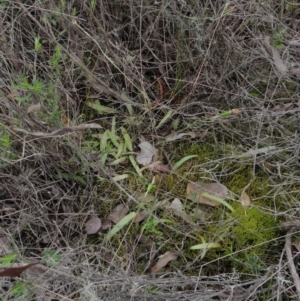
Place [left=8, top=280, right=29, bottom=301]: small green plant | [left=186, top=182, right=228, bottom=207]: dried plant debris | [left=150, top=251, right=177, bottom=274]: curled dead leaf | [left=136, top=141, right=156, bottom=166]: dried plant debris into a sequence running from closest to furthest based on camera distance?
[left=8, top=280, right=29, bottom=301]: small green plant → [left=150, top=251, right=177, bottom=274]: curled dead leaf → [left=186, top=182, right=228, bottom=207]: dried plant debris → [left=136, top=141, right=156, bottom=166]: dried plant debris

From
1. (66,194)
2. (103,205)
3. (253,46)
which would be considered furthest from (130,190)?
(253,46)

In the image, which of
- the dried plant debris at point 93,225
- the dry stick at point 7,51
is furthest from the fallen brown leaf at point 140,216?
the dry stick at point 7,51

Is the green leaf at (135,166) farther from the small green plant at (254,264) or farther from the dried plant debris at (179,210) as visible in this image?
the small green plant at (254,264)

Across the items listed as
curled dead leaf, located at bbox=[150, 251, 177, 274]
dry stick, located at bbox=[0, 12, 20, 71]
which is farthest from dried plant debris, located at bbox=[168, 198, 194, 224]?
dry stick, located at bbox=[0, 12, 20, 71]

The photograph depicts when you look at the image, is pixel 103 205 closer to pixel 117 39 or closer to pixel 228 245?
pixel 228 245

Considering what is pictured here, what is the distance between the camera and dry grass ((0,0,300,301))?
5.22 ft

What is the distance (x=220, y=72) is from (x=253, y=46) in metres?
0.19

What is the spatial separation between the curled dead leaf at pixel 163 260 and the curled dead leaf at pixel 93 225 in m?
0.23

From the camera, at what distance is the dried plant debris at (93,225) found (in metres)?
1.72

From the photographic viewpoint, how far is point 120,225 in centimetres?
170

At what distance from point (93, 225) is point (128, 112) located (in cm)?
46

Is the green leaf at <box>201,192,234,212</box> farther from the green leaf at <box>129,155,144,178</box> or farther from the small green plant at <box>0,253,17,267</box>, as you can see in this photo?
the small green plant at <box>0,253,17,267</box>

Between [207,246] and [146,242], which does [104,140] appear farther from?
[207,246]

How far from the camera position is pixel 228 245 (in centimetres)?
167
